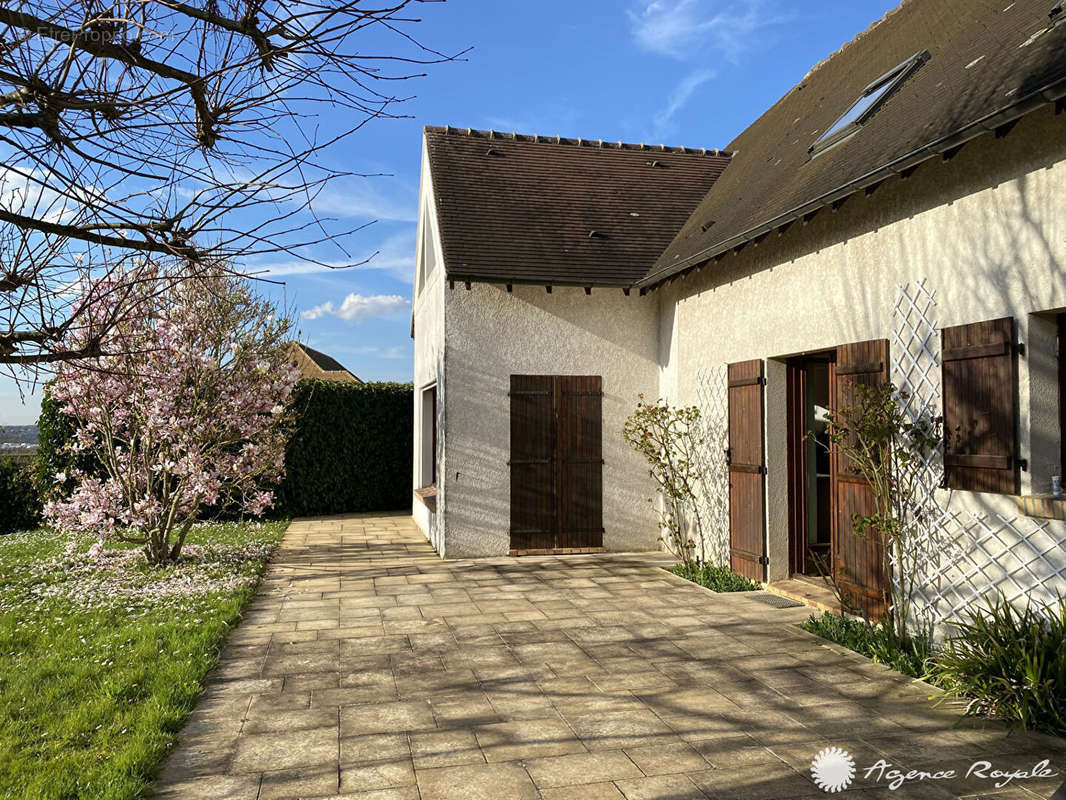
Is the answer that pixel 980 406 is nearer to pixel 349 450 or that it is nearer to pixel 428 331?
pixel 428 331

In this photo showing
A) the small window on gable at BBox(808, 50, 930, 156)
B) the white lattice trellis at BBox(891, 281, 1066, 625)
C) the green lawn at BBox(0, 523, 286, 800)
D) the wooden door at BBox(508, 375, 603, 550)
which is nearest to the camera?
the green lawn at BBox(0, 523, 286, 800)

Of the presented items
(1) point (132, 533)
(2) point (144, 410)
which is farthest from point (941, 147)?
(1) point (132, 533)

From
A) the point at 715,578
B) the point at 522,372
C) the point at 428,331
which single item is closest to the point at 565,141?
the point at 428,331

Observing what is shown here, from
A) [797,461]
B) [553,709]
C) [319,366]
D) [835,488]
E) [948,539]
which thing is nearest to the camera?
[553,709]

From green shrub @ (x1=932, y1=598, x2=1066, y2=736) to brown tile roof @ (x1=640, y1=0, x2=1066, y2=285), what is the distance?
271 centimetres

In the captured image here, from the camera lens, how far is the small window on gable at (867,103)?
22.8 feet

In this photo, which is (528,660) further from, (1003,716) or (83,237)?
(83,237)

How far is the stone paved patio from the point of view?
3.39 m

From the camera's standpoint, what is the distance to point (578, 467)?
969cm

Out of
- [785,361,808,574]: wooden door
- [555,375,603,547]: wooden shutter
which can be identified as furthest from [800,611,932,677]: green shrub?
[555,375,603,547]: wooden shutter

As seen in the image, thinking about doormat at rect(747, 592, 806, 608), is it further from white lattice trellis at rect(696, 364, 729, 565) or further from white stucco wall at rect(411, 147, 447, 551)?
white stucco wall at rect(411, 147, 447, 551)

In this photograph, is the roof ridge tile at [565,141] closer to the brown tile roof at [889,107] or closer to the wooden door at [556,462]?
the brown tile roof at [889,107]

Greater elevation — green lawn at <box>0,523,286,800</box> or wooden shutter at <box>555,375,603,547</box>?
wooden shutter at <box>555,375,603,547</box>

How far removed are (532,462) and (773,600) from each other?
3.52m
